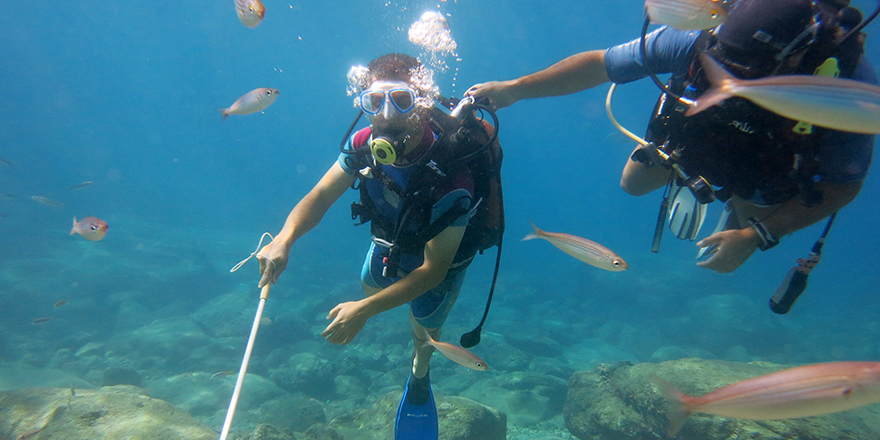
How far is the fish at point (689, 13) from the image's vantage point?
1.83 m

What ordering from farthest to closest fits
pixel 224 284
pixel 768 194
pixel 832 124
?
pixel 224 284, pixel 768 194, pixel 832 124

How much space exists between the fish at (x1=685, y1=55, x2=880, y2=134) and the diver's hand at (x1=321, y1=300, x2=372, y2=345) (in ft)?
7.46

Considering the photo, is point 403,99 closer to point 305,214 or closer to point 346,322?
point 305,214

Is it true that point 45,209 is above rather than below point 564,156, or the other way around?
below

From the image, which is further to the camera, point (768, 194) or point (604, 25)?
point (604, 25)

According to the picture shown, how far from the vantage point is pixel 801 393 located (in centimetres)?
154

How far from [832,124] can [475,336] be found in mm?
2990

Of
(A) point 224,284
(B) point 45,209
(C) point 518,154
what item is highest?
(C) point 518,154

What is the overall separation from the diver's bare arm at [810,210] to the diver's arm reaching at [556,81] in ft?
5.23

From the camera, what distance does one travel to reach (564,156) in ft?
332

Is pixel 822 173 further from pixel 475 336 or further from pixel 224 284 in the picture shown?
pixel 224 284

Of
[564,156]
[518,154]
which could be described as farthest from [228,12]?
[564,156]

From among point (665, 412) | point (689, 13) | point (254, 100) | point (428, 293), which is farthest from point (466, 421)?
point (254, 100)

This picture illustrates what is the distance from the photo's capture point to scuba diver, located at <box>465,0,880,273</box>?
65.9 inches
